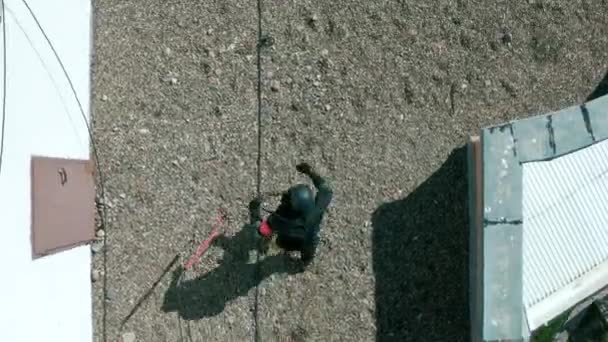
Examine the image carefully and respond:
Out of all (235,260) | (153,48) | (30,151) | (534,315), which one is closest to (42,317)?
(30,151)

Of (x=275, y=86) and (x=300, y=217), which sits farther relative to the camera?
(x=275, y=86)

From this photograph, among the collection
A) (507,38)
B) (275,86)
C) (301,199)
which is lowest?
(301,199)

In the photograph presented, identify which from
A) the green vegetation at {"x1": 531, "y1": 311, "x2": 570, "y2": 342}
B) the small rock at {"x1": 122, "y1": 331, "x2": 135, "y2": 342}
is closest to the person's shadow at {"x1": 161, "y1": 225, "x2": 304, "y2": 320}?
the small rock at {"x1": 122, "y1": 331, "x2": 135, "y2": 342}

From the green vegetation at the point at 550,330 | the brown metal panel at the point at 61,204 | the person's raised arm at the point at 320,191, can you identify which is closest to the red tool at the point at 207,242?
the brown metal panel at the point at 61,204

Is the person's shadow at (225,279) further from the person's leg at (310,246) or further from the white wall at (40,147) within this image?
the white wall at (40,147)

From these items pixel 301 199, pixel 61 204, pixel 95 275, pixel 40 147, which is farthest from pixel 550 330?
pixel 40 147

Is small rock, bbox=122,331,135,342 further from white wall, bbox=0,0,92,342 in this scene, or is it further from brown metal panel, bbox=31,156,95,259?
brown metal panel, bbox=31,156,95,259

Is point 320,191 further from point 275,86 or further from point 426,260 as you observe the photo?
point 426,260
